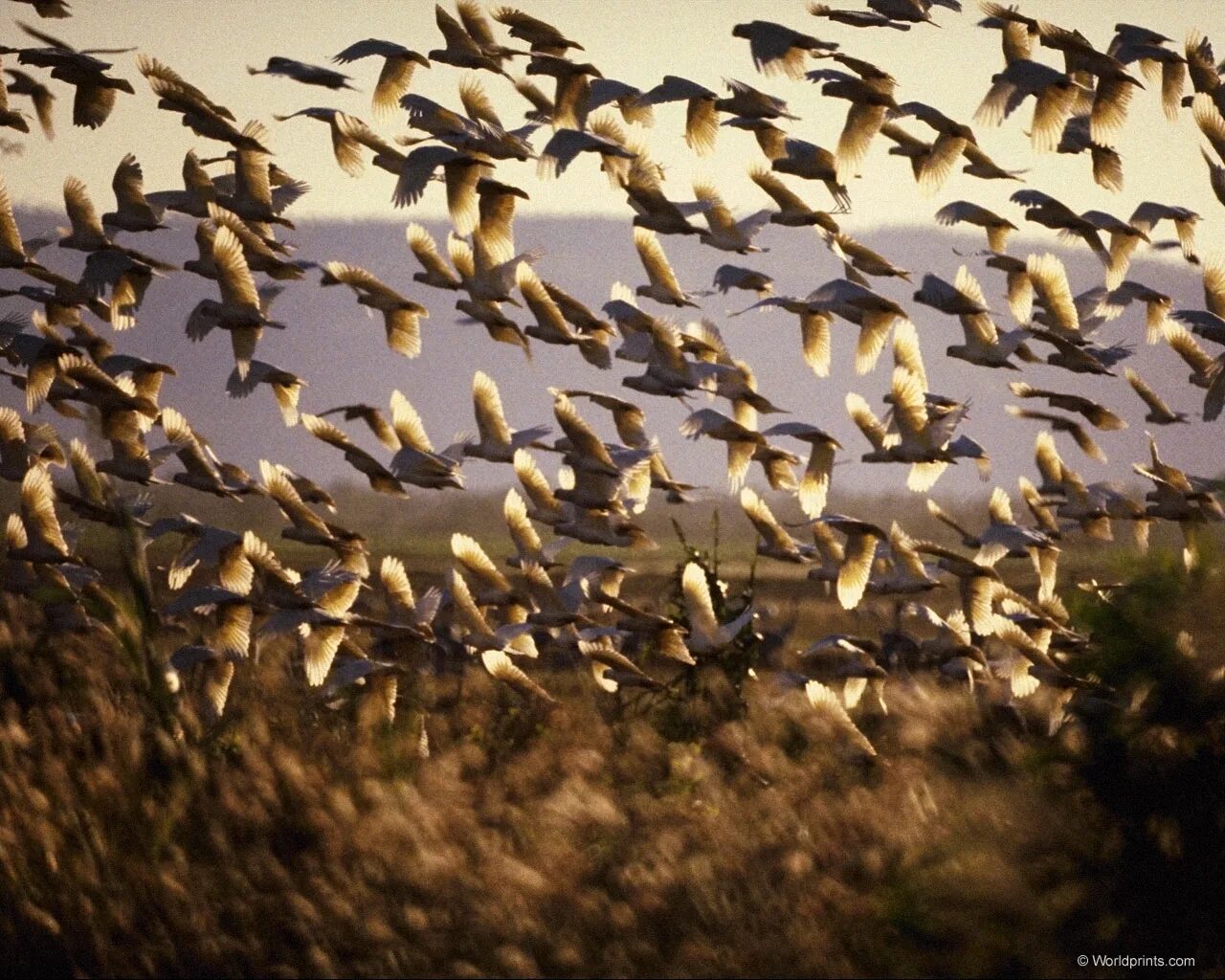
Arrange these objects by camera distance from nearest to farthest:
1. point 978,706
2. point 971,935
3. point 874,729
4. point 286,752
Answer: point 971,935 → point 978,706 → point 286,752 → point 874,729

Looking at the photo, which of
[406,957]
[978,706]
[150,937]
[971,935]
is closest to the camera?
[971,935]

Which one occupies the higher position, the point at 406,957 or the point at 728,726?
the point at 406,957

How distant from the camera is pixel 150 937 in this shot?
15.7 feet

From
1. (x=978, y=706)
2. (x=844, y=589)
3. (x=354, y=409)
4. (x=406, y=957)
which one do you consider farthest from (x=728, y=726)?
(x=406, y=957)

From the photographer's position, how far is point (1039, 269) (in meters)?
6.36

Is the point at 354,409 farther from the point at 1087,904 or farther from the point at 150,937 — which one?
the point at 1087,904

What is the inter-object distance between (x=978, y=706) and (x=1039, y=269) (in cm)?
196

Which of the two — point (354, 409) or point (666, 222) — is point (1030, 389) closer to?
point (666, 222)

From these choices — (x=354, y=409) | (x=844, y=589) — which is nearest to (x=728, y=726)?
(x=844, y=589)

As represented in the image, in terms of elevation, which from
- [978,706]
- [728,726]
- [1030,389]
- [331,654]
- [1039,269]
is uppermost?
[1039,269]

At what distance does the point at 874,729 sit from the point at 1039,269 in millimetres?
2806

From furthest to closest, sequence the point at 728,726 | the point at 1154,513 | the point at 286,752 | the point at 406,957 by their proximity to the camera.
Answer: the point at 728,726, the point at 1154,513, the point at 286,752, the point at 406,957

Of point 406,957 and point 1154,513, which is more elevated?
point 1154,513

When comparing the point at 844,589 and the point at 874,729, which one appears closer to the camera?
the point at 844,589
